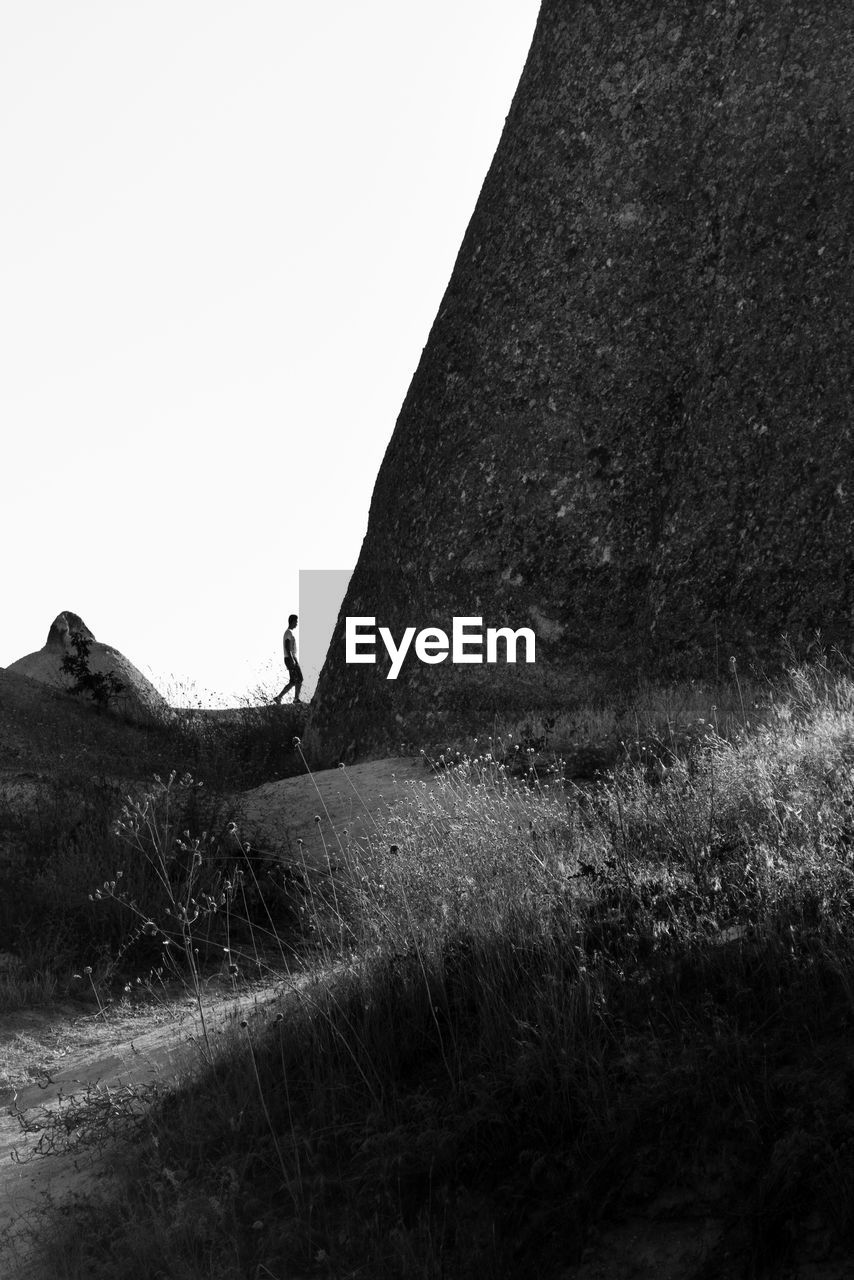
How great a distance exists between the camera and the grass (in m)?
4.56

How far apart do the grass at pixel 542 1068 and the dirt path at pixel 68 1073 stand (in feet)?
0.76

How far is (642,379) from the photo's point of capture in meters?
17.4

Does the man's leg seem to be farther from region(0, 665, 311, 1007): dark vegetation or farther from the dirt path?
the dirt path

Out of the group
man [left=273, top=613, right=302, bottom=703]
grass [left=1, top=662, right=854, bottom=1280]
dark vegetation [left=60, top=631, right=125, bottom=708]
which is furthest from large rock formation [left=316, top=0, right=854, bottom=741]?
grass [left=1, top=662, right=854, bottom=1280]

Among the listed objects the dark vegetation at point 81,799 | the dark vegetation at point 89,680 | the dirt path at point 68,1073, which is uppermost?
Result: the dark vegetation at point 89,680

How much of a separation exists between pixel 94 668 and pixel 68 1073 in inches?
743

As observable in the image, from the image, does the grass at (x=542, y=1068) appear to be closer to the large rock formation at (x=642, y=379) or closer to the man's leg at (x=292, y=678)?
the large rock formation at (x=642, y=379)

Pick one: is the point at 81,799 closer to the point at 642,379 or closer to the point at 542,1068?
the point at 542,1068

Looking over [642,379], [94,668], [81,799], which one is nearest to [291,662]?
[94,668]

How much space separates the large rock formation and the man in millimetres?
4633

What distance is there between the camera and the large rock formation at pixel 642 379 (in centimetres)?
1590

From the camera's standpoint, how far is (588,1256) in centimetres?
442

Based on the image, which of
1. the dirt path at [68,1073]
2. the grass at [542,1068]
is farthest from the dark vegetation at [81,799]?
the grass at [542,1068]

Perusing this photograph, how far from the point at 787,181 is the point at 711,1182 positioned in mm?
14869
